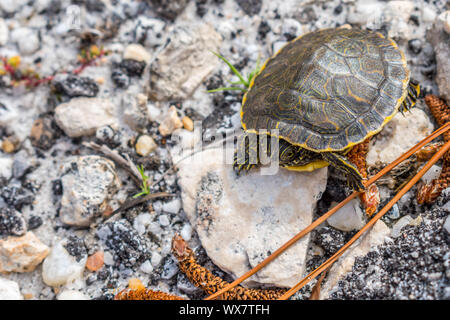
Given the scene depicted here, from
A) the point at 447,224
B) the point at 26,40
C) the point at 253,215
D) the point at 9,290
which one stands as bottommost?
the point at 9,290

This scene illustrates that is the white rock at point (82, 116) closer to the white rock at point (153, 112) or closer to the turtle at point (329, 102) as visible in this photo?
the white rock at point (153, 112)

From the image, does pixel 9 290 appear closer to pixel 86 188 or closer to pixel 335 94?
pixel 86 188

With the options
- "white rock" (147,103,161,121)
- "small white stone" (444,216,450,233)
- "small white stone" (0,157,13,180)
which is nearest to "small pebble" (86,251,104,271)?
"small white stone" (0,157,13,180)

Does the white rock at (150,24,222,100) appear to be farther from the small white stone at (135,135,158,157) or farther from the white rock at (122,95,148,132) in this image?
the small white stone at (135,135,158,157)

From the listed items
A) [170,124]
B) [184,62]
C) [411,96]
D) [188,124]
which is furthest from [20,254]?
[411,96]

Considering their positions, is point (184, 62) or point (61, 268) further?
point (184, 62)

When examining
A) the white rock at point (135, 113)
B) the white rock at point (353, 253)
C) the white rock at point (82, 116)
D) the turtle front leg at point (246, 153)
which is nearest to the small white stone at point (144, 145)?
the white rock at point (135, 113)

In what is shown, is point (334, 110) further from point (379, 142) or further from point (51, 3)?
point (51, 3)
